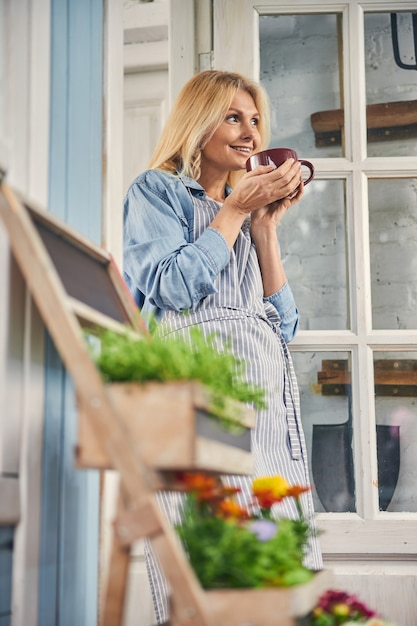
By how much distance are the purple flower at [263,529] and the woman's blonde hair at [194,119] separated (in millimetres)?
1211

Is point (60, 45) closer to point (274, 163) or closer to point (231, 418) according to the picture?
point (274, 163)

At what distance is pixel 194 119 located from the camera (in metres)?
2.40


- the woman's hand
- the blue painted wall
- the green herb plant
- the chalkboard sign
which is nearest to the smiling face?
the woman's hand

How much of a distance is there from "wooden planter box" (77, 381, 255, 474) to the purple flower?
0.40 feet

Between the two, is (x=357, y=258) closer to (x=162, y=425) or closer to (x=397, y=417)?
(x=397, y=417)

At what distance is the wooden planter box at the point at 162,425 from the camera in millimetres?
1249

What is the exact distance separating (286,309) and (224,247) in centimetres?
35

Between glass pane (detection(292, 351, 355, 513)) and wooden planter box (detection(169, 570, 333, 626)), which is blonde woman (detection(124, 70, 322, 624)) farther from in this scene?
wooden planter box (detection(169, 570, 333, 626))

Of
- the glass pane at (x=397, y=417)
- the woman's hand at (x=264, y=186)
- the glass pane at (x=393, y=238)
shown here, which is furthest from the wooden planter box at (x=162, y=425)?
the glass pane at (x=393, y=238)

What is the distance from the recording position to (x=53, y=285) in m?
1.28

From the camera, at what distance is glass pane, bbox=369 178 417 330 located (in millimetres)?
2594

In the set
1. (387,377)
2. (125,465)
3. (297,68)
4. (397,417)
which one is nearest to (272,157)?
(297,68)

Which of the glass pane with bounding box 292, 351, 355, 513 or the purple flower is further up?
the glass pane with bounding box 292, 351, 355, 513

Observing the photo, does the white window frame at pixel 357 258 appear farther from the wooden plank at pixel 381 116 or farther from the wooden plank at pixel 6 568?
the wooden plank at pixel 6 568
